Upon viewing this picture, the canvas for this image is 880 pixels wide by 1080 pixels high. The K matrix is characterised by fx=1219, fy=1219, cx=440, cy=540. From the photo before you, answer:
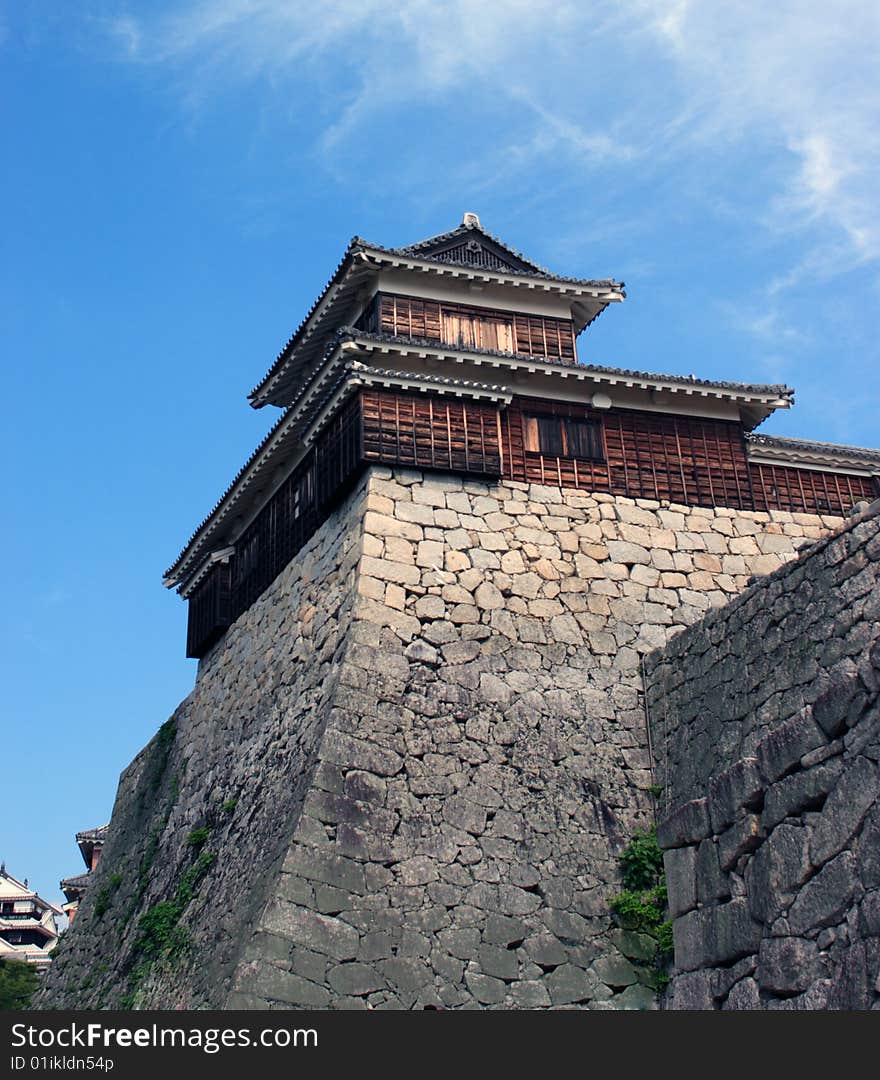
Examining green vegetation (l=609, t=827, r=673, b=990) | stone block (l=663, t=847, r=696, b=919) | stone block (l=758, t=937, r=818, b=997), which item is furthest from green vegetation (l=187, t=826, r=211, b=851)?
stone block (l=758, t=937, r=818, b=997)

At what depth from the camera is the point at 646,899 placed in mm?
13438

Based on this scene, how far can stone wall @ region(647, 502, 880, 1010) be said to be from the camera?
8305mm

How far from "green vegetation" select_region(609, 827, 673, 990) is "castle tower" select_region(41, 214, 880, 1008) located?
0.54 feet

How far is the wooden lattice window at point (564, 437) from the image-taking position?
17.0 metres

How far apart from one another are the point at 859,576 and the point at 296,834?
6.22 meters

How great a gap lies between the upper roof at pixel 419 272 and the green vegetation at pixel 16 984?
11676 millimetres

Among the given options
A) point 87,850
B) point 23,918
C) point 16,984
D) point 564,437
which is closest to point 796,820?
point 564,437

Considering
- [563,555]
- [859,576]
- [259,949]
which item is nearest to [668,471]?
[563,555]

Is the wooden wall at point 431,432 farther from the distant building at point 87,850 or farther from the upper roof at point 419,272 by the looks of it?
the distant building at point 87,850

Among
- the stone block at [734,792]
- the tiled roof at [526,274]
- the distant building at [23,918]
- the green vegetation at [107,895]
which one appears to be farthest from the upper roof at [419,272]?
the distant building at [23,918]

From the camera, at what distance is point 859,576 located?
35.2ft

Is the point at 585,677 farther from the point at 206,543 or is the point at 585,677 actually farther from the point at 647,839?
the point at 206,543

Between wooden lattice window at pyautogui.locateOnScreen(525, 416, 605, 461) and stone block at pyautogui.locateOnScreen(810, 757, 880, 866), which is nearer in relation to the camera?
stone block at pyautogui.locateOnScreen(810, 757, 880, 866)

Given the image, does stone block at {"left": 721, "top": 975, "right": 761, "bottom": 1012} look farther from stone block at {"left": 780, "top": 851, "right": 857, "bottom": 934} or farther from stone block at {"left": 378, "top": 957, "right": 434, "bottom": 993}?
stone block at {"left": 378, "top": 957, "right": 434, "bottom": 993}
